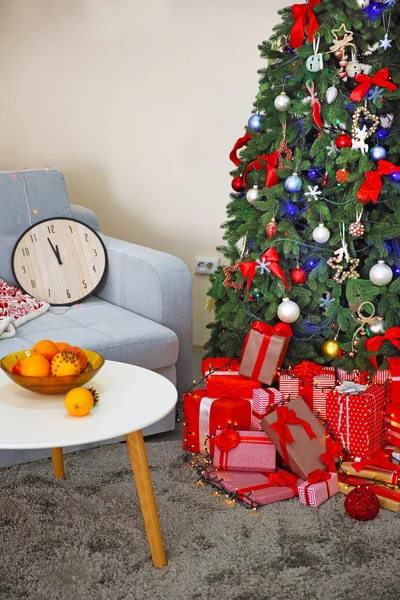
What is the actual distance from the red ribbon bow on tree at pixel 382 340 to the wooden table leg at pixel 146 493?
98 centimetres

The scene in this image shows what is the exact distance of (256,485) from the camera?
91.7 inches

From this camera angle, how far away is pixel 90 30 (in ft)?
12.4

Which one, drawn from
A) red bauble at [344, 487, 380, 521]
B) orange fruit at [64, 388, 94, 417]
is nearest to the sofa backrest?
orange fruit at [64, 388, 94, 417]

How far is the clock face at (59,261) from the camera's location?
3.03 metres

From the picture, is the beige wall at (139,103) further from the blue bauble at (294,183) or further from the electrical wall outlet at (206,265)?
the blue bauble at (294,183)

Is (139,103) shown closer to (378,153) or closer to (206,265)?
(206,265)

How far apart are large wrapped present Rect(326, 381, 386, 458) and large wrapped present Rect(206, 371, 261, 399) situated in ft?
0.87

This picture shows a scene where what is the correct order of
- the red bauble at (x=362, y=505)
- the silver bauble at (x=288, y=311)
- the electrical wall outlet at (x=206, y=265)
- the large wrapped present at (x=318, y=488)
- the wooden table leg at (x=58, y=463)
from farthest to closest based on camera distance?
the electrical wall outlet at (x=206, y=265)
the silver bauble at (x=288, y=311)
the wooden table leg at (x=58, y=463)
the large wrapped present at (x=318, y=488)
the red bauble at (x=362, y=505)

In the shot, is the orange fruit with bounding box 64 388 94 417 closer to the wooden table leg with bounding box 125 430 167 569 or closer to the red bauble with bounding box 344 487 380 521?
the wooden table leg with bounding box 125 430 167 569

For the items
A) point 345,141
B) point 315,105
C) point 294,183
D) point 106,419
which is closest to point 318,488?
point 106,419

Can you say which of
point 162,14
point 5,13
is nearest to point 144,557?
point 162,14

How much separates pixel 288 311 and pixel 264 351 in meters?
0.16

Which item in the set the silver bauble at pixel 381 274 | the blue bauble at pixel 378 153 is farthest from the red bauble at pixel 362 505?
the blue bauble at pixel 378 153

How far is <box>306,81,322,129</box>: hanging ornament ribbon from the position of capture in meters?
2.52
